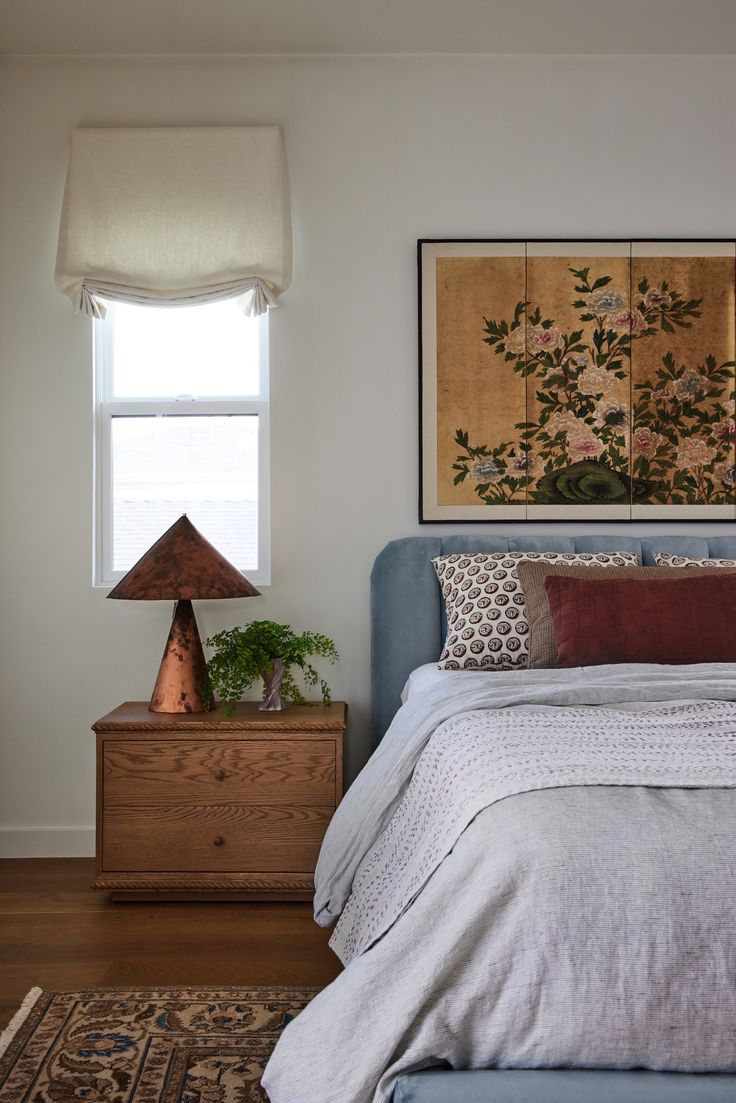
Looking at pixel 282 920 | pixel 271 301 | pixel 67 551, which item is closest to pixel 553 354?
pixel 271 301

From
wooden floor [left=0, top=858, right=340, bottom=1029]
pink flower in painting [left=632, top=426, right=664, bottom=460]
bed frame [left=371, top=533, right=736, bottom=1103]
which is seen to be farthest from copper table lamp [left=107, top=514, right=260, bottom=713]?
pink flower in painting [left=632, top=426, right=664, bottom=460]

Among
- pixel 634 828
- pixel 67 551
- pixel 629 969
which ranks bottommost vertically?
pixel 629 969

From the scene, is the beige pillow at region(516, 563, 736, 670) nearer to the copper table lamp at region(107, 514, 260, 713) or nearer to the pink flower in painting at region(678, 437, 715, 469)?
the pink flower in painting at region(678, 437, 715, 469)

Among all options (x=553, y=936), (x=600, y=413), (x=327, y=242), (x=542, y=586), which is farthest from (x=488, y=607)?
(x=553, y=936)

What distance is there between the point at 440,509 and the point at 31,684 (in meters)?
1.63

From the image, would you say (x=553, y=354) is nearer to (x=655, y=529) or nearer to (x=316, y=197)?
(x=655, y=529)

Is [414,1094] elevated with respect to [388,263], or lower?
lower

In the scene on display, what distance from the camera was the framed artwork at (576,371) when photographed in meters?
3.10

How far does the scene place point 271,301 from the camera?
308 centimetres

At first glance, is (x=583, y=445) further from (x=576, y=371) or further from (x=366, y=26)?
(x=366, y=26)

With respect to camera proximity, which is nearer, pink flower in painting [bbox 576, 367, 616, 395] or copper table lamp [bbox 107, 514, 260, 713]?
copper table lamp [bbox 107, 514, 260, 713]

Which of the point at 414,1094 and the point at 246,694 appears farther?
the point at 246,694

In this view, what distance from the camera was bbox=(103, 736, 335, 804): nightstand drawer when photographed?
2.62 meters

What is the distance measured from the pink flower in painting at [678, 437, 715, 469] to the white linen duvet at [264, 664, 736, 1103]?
5.89 feet
